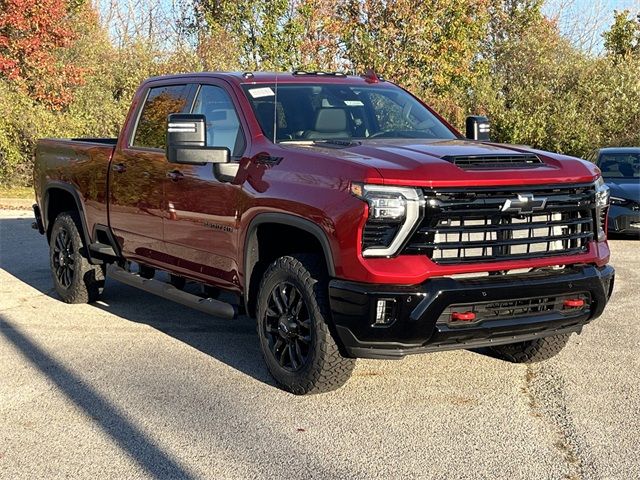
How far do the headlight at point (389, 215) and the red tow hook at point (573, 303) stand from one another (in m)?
1.17

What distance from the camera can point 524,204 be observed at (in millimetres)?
4754

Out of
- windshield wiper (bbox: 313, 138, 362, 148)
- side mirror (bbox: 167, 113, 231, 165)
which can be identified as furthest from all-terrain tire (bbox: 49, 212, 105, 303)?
windshield wiper (bbox: 313, 138, 362, 148)

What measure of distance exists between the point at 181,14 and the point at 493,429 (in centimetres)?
3207

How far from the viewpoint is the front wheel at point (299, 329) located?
Result: 4871 millimetres

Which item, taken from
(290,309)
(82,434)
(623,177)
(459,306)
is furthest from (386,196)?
(623,177)

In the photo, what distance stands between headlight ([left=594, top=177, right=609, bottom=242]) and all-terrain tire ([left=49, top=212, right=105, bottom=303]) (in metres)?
4.61

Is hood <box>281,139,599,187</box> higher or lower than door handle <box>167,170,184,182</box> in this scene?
higher

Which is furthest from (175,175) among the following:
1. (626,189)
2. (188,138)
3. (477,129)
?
(626,189)

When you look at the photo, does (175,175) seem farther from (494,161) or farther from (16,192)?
(16,192)

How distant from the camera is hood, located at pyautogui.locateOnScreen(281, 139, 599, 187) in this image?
179 inches

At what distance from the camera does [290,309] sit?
5.17 metres

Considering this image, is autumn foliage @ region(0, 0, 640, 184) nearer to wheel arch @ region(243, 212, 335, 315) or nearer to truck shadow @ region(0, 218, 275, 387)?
truck shadow @ region(0, 218, 275, 387)

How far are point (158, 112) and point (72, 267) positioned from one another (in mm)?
1910

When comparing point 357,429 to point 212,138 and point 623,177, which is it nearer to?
point 212,138
